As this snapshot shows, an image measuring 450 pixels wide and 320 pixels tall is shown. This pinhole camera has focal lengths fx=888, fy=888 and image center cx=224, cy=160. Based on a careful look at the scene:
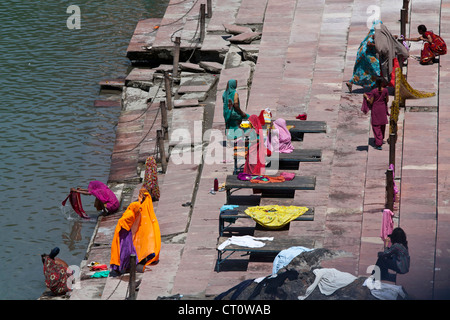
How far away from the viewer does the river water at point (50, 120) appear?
52.1 feet

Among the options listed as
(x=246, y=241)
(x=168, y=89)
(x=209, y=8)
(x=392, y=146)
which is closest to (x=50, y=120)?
(x=168, y=89)

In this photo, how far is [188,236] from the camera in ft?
44.4

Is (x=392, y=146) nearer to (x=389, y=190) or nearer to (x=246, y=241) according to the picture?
(x=389, y=190)

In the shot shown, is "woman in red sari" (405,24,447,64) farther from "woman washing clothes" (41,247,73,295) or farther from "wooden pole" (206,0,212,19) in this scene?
"woman washing clothes" (41,247,73,295)

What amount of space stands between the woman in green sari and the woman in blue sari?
2512 millimetres

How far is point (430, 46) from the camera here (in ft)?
55.6

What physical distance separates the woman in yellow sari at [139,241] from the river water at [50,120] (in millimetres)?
1902

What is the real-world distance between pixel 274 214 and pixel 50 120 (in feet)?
31.7

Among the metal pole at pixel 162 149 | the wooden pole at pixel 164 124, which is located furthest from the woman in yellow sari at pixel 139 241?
the wooden pole at pixel 164 124

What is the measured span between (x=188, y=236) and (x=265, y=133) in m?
2.17

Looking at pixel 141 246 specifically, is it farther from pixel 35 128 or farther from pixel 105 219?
pixel 35 128

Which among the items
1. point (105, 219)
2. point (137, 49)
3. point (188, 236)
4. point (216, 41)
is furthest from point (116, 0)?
point (188, 236)

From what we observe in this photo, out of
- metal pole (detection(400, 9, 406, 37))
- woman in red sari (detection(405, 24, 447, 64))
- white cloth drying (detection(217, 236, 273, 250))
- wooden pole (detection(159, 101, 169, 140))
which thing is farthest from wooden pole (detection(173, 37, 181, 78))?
white cloth drying (detection(217, 236, 273, 250))

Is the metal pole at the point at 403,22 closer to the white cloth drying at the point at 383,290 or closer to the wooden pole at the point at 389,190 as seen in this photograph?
the wooden pole at the point at 389,190
